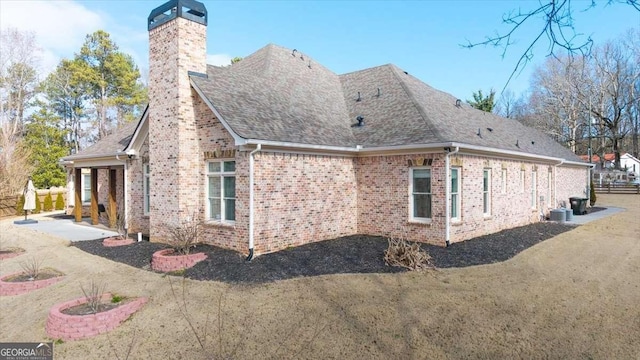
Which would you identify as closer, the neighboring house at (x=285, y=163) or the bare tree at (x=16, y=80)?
the neighboring house at (x=285, y=163)

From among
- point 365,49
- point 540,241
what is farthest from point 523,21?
point 365,49

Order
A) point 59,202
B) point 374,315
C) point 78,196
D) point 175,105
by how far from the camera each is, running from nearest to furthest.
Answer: point 374,315, point 175,105, point 78,196, point 59,202

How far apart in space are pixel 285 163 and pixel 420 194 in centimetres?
442

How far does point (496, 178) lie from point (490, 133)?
10.1 ft

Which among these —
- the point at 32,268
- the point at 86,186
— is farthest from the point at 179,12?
the point at 86,186

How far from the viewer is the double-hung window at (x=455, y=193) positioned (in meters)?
11.7

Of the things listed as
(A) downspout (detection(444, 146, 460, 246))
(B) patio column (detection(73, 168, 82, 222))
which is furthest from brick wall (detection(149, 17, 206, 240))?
(B) patio column (detection(73, 168, 82, 222))

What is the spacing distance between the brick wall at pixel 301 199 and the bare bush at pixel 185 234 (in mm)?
1856

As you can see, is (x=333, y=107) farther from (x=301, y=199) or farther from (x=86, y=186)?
(x=86, y=186)

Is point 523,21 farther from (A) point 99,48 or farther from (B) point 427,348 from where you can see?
(A) point 99,48

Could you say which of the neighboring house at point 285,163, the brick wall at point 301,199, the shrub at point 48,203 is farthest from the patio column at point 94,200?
the brick wall at point 301,199

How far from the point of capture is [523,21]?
12.0ft

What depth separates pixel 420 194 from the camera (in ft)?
38.9

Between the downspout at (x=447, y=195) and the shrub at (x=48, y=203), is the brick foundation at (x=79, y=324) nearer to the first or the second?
the downspout at (x=447, y=195)
